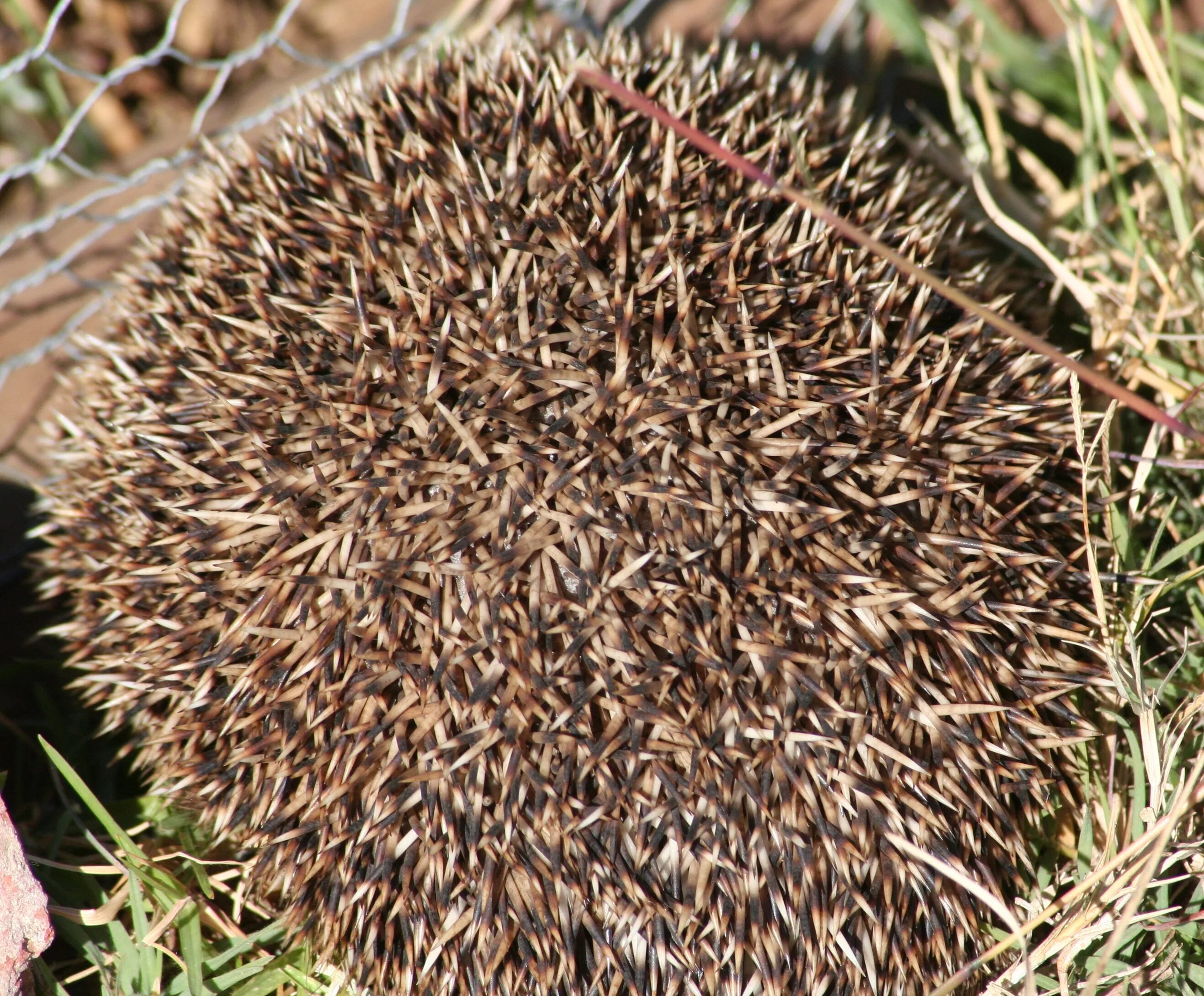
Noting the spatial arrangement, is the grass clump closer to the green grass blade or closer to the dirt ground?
the green grass blade

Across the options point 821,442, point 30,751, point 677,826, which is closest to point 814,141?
point 821,442

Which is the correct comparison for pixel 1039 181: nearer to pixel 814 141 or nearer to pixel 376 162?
pixel 814 141

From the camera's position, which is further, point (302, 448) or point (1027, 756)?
point (1027, 756)

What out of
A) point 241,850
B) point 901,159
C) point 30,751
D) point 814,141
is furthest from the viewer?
point 901,159

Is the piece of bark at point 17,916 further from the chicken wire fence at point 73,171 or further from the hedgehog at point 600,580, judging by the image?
the chicken wire fence at point 73,171

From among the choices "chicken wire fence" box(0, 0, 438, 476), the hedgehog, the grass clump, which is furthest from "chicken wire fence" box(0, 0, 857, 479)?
the grass clump

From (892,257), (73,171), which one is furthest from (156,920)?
(73,171)
